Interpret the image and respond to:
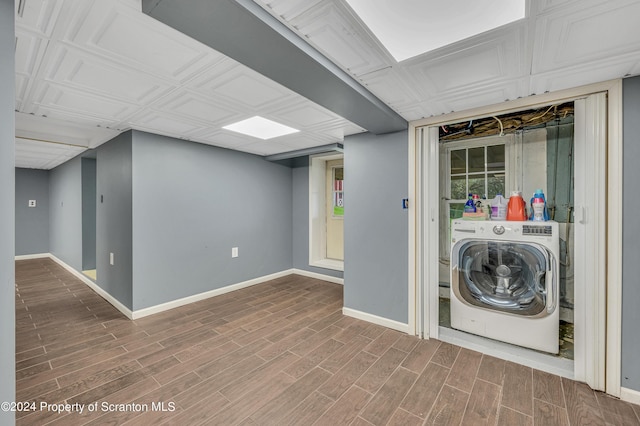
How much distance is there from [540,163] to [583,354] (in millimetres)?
1783

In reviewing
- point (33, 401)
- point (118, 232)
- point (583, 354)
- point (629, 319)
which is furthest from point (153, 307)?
point (629, 319)

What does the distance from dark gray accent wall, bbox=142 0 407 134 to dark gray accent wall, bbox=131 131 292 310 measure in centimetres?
229

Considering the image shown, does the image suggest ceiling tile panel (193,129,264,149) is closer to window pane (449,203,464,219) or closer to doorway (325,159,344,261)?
doorway (325,159,344,261)

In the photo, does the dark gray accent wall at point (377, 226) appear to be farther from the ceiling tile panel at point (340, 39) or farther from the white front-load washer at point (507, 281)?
the ceiling tile panel at point (340, 39)

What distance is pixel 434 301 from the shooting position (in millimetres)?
2596

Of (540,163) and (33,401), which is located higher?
(540,163)

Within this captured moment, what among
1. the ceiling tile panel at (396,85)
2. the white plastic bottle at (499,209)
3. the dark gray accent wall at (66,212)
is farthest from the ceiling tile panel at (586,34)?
the dark gray accent wall at (66,212)

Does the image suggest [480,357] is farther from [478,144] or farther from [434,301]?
[478,144]

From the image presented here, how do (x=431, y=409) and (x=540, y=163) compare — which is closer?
(x=431, y=409)

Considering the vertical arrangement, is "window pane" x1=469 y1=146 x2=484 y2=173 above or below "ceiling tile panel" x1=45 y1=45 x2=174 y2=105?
below

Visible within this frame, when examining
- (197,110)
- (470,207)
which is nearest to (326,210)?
(470,207)

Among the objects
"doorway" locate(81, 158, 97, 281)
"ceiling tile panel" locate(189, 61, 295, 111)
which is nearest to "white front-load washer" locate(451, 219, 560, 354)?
"ceiling tile panel" locate(189, 61, 295, 111)

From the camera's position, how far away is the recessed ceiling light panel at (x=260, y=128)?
2764 mm

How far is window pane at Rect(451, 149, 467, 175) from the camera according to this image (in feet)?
10.9
